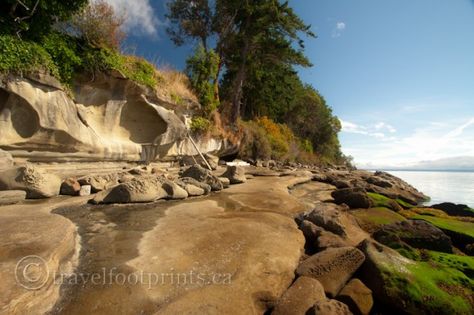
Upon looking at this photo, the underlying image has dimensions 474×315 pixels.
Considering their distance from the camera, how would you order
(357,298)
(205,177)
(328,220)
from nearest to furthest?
(357,298), (328,220), (205,177)

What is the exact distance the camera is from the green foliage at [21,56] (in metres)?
6.13

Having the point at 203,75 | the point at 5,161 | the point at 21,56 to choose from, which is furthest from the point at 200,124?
the point at 5,161

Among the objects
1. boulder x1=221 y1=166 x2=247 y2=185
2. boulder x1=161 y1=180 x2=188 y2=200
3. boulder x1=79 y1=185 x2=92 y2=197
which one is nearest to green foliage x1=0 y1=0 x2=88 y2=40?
boulder x1=79 y1=185 x2=92 y2=197

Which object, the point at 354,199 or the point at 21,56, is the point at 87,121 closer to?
the point at 21,56

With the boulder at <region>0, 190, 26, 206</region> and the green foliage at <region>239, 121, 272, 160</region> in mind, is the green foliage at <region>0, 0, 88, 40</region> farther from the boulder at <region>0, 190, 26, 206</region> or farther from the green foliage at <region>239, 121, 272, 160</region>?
the green foliage at <region>239, 121, 272, 160</region>

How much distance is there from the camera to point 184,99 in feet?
40.1

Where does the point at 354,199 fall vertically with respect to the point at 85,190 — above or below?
above

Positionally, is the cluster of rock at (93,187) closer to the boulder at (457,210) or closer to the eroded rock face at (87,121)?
the eroded rock face at (87,121)

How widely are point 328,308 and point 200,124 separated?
40.2 ft

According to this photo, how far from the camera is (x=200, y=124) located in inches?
532

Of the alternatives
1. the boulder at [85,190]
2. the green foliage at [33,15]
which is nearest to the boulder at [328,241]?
the boulder at [85,190]

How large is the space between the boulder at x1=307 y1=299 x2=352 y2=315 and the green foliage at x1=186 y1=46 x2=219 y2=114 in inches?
508

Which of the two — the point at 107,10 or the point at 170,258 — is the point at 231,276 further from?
the point at 107,10

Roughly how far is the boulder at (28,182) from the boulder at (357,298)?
6.34 m
